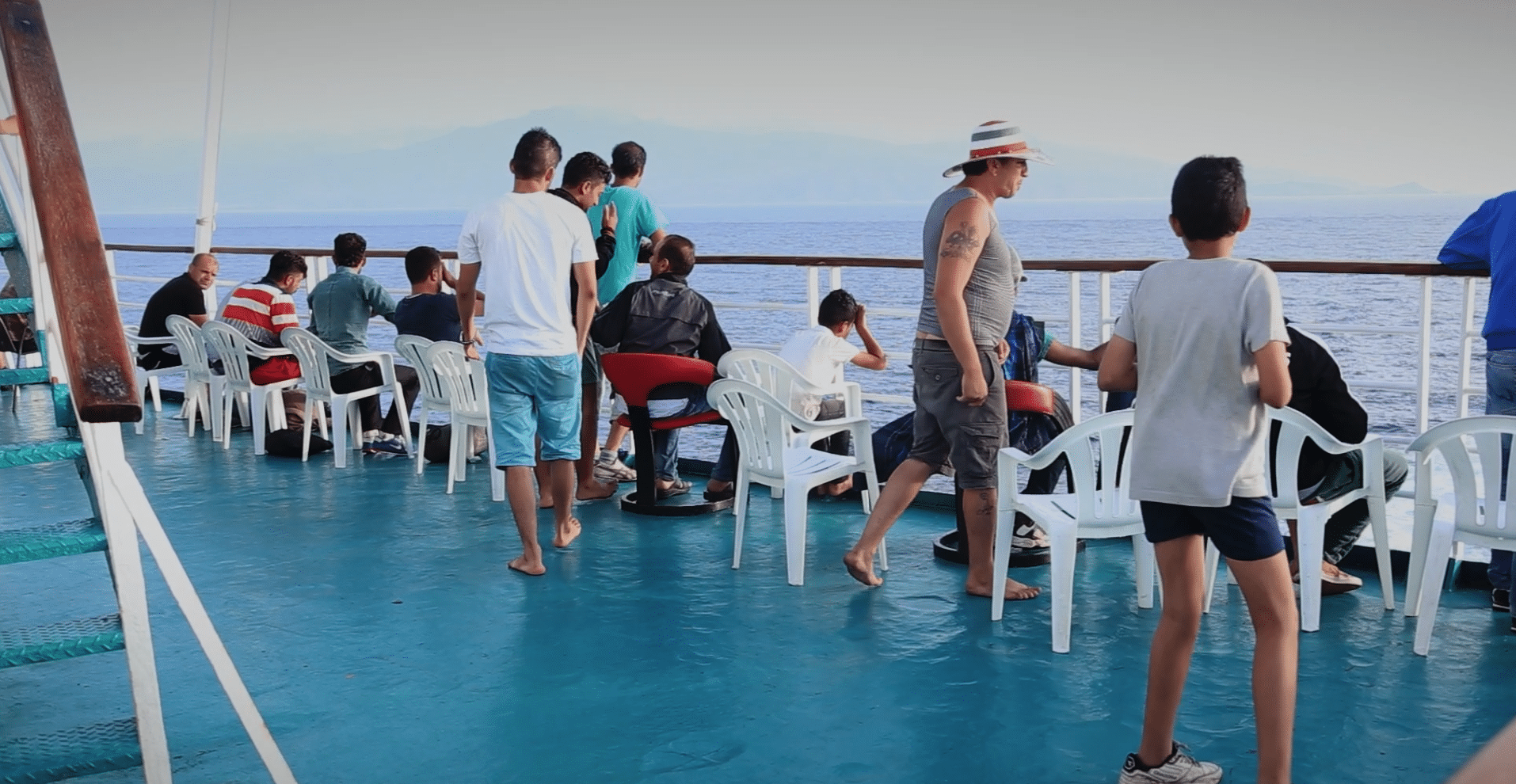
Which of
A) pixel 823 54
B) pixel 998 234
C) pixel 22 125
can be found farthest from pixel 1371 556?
pixel 823 54

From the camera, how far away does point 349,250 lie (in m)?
6.38

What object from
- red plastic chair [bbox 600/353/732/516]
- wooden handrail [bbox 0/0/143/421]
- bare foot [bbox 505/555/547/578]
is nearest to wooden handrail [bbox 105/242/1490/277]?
red plastic chair [bbox 600/353/732/516]

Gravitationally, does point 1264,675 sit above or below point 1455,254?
below

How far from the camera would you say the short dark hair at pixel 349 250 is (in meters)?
6.35

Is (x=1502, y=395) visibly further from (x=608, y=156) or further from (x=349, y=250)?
(x=608, y=156)

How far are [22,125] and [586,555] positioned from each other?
2727 mm

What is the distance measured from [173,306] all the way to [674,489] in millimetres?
3396

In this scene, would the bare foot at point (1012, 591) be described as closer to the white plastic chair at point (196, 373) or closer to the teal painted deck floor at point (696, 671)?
the teal painted deck floor at point (696, 671)

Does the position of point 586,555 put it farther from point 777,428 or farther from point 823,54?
point 823,54

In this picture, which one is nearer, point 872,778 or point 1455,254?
point 872,778

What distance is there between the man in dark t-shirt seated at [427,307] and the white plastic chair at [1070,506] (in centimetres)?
310

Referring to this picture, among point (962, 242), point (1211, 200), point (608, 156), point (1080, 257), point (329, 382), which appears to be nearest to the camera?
point (1211, 200)

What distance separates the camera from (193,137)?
53688mm

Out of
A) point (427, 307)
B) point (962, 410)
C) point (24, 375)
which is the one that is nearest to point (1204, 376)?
point (962, 410)
